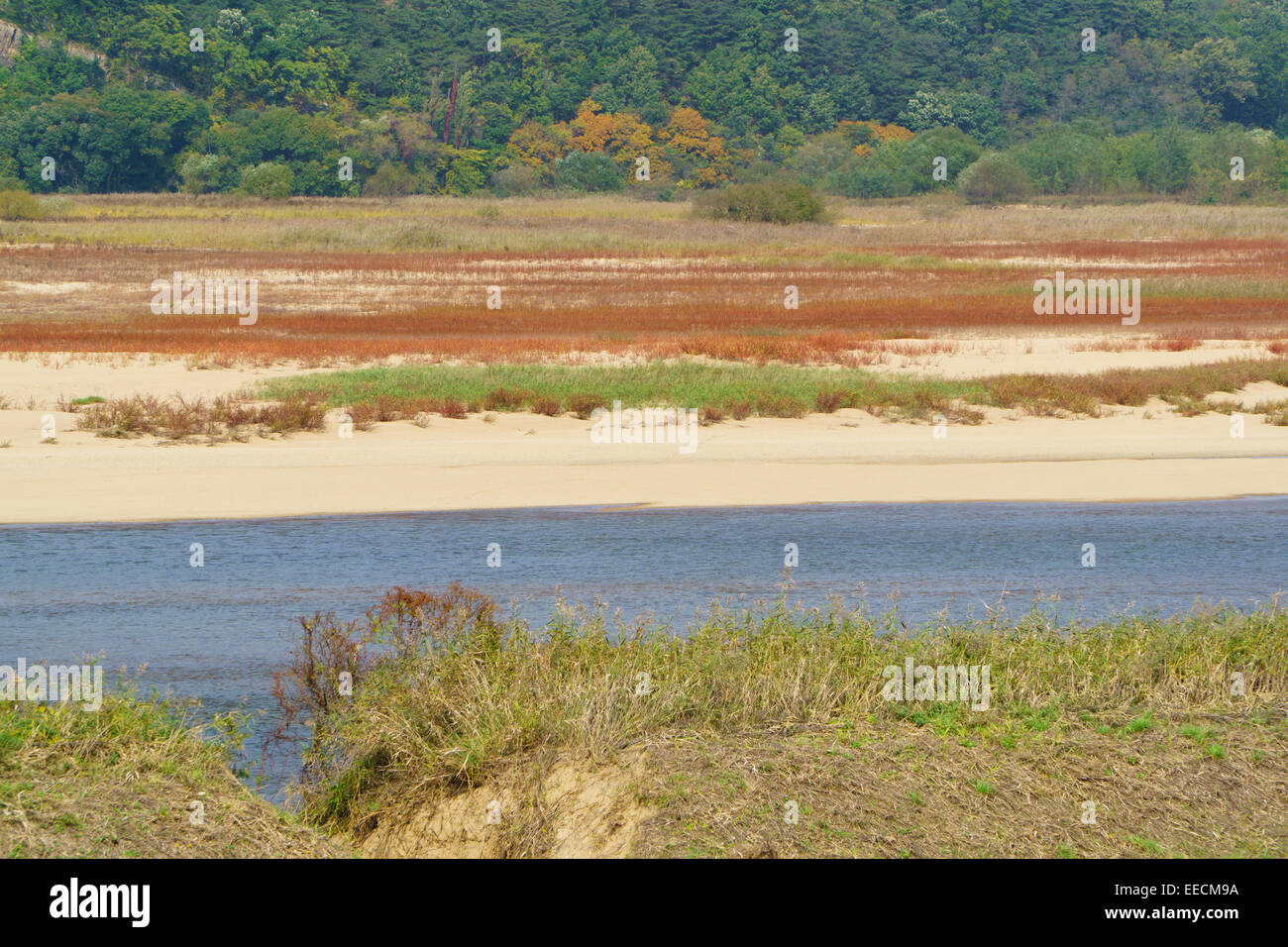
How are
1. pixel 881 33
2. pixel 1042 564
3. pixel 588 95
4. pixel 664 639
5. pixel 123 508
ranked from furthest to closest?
pixel 881 33
pixel 588 95
pixel 123 508
pixel 1042 564
pixel 664 639

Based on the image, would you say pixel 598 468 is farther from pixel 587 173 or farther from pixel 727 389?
pixel 587 173

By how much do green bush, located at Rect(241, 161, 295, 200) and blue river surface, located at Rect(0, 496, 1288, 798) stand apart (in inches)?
2767

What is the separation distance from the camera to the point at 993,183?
88.1 metres

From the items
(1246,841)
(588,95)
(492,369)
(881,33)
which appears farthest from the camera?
(881,33)

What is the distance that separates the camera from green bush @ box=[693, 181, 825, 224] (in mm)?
72250

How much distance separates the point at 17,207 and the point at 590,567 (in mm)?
62192

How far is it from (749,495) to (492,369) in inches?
314

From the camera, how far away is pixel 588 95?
104m

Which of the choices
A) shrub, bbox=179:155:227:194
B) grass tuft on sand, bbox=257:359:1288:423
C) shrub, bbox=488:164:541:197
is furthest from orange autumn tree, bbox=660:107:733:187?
grass tuft on sand, bbox=257:359:1288:423

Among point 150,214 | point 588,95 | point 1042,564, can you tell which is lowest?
point 1042,564

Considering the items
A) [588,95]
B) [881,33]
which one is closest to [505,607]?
[588,95]

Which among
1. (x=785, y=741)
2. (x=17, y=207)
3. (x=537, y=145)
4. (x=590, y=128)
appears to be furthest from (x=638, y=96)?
(x=785, y=741)

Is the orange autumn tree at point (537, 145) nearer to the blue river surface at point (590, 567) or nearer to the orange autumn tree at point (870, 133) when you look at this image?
the orange autumn tree at point (870, 133)
